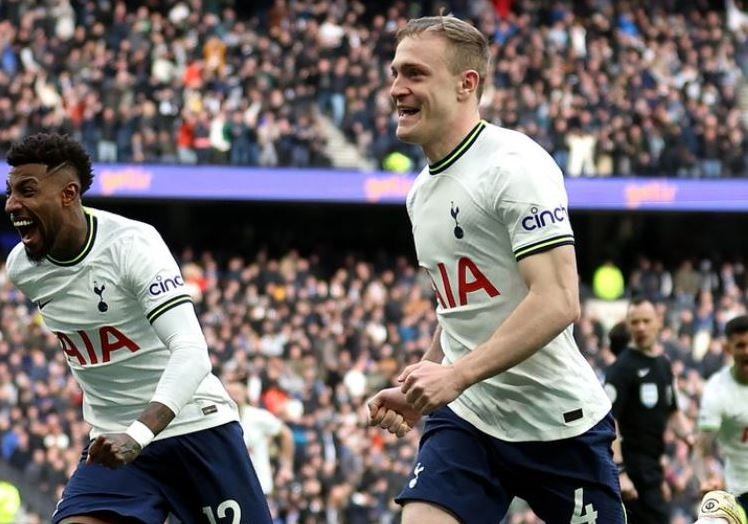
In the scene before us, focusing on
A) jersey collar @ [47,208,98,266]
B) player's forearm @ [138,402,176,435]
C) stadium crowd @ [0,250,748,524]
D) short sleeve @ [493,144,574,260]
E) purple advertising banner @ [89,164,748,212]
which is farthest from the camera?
purple advertising banner @ [89,164,748,212]

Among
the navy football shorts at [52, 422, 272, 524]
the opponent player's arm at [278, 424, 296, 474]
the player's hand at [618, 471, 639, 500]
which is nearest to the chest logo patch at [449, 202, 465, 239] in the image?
the navy football shorts at [52, 422, 272, 524]

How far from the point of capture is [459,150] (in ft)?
17.9

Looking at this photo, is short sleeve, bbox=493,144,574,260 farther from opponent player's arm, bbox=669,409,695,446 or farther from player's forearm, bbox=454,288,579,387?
opponent player's arm, bbox=669,409,695,446

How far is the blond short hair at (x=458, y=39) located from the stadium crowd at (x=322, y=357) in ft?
26.4

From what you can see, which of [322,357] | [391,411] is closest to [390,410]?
[391,411]

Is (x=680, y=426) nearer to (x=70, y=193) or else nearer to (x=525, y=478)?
(x=525, y=478)

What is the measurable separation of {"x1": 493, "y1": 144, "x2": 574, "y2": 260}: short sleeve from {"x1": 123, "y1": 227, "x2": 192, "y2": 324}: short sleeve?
4.89 ft

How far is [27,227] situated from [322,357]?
49.7ft

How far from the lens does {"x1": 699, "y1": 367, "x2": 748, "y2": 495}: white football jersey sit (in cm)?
955

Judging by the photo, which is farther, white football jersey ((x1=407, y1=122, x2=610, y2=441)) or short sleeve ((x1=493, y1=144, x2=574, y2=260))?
white football jersey ((x1=407, y1=122, x2=610, y2=441))

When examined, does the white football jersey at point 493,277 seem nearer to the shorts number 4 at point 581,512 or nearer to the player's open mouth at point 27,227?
the shorts number 4 at point 581,512

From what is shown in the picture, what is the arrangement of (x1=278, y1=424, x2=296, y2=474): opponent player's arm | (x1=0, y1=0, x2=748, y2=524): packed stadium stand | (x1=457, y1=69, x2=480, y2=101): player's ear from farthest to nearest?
(x1=0, y1=0, x2=748, y2=524): packed stadium stand, (x1=278, y1=424, x2=296, y2=474): opponent player's arm, (x1=457, y1=69, x2=480, y2=101): player's ear

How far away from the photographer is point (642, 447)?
10.8m

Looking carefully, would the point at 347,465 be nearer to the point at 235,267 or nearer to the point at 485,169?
the point at 235,267
